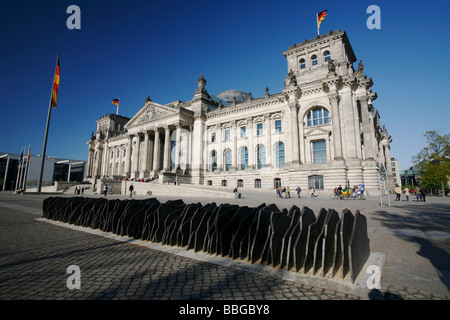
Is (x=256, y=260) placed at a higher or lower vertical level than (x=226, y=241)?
lower

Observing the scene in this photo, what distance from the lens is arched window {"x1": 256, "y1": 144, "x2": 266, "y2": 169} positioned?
37.6 m

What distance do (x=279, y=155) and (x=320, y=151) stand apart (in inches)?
274

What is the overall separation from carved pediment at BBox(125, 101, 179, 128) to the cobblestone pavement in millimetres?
40223

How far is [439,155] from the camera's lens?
133 feet

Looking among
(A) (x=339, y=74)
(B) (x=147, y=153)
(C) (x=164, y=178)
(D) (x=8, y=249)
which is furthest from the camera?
(B) (x=147, y=153)

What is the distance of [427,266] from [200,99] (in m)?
44.7

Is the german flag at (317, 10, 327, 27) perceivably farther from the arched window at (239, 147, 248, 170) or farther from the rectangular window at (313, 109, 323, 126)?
the arched window at (239, 147, 248, 170)

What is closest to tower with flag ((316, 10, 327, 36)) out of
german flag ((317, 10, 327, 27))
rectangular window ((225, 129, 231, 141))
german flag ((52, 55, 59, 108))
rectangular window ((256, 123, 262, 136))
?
german flag ((317, 10, 327, 27))

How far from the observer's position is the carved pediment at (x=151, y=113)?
1740 inches

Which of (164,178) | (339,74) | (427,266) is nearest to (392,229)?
(427,266)

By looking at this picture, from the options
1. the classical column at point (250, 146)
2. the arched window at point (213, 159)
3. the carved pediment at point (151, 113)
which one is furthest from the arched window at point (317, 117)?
the carved pediment at point (151, 113)

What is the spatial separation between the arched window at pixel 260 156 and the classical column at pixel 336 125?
40.0 ft

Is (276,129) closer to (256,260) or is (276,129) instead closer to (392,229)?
(392,229)

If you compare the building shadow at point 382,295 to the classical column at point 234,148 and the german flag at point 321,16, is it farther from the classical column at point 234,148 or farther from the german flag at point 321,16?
the german flag at point 321,16
